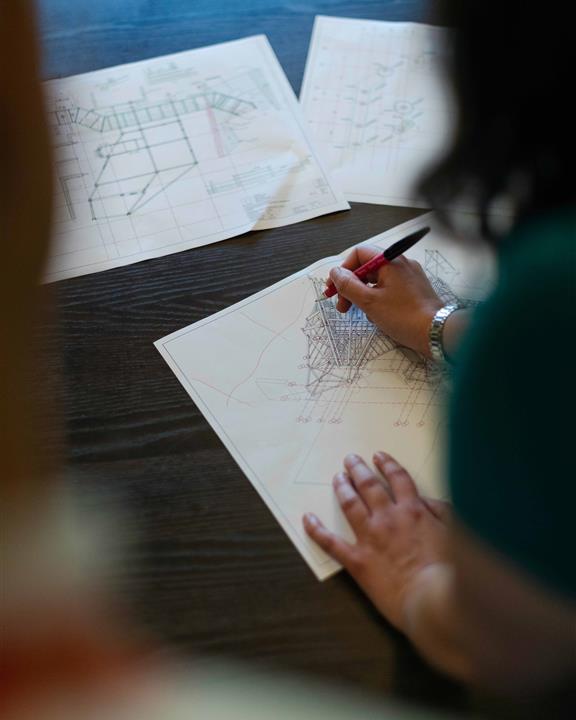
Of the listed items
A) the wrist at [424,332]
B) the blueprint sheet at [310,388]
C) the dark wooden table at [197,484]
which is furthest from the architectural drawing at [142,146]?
the wrist at [424,332]

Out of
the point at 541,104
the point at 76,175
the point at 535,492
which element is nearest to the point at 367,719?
the point at 535,492

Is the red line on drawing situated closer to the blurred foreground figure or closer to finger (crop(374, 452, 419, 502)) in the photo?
finger (crop(374, 452, 419, 502))

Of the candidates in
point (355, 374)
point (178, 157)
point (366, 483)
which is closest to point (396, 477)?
point (366, 483)

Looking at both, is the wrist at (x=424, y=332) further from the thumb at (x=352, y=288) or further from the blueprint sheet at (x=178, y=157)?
the blueprint sheet at (x=178, y=157)

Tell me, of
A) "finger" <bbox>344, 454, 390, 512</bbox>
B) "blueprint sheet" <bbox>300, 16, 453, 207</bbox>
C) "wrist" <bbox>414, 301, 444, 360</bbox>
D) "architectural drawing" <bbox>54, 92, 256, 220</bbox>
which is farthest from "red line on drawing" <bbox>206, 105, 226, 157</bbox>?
"finger" <bbox>344, 454, 390, 512</bbox>

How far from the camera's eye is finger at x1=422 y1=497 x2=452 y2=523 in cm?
70

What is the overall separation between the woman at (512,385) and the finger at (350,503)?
0.10 metres

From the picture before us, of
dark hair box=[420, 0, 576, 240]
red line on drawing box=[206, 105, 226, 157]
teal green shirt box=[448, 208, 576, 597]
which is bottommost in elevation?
red line on drawing box=[206, 105, 226, 157]

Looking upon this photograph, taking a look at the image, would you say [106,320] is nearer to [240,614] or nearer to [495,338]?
[240,614]

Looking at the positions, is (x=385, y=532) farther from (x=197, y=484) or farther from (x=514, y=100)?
(x=514, y=100)

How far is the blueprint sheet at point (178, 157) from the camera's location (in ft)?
3.00

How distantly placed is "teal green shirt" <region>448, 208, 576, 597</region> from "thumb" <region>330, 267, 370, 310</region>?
1.05 feet

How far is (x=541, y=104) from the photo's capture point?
49cm

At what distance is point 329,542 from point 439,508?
111 millimetres
